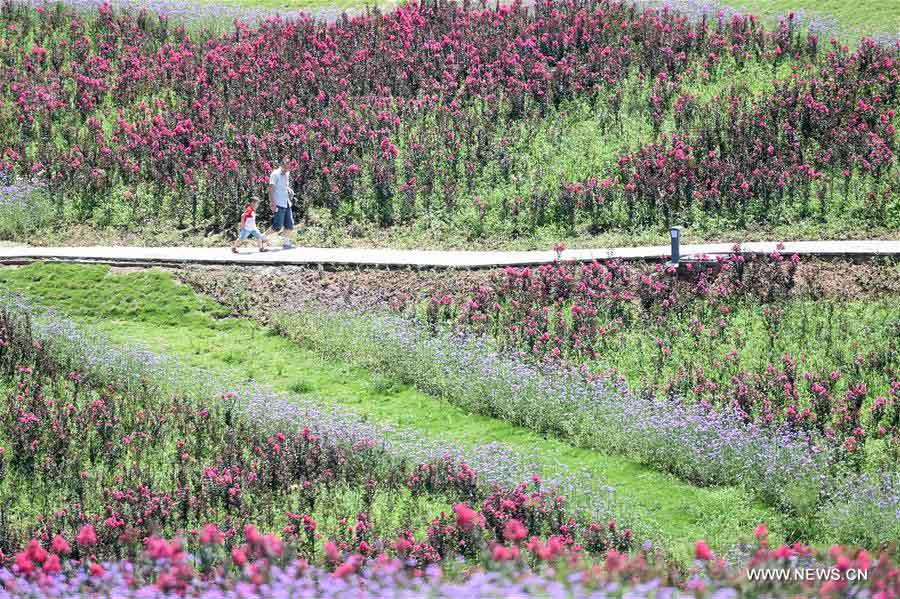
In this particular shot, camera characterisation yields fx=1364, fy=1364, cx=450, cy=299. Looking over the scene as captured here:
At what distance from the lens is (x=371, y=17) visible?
31.9 meters

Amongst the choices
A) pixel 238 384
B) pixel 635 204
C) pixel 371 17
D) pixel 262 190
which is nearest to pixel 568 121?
pixel 635 204

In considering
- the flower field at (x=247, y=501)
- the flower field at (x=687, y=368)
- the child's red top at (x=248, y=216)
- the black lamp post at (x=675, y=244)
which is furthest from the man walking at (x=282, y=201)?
the black lamp post at (x=675, y=244)

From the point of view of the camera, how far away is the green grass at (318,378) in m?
14.2

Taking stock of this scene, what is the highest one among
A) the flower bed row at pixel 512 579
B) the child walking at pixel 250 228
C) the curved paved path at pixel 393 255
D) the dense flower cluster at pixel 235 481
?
the child walking at pixel 250 228

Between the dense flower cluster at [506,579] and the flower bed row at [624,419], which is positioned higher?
the dense flower cluster at [506,579]

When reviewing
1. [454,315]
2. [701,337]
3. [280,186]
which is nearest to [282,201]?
[280,186]

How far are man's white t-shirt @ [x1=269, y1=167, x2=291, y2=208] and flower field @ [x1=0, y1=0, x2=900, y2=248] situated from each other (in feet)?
3.52

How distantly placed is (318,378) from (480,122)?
905 cm

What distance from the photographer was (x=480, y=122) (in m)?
26.1

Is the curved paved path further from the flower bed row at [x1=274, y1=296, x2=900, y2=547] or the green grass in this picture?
the flower bed row at [x1=274, y1=296, x2=900, y2=547]

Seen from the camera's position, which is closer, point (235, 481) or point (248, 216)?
point (235, 481)

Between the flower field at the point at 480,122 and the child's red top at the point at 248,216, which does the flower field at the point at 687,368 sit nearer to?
the flower field at the point at 480,122

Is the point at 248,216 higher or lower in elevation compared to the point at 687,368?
higher

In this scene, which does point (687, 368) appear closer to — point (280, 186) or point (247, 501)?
point (247, 501)
